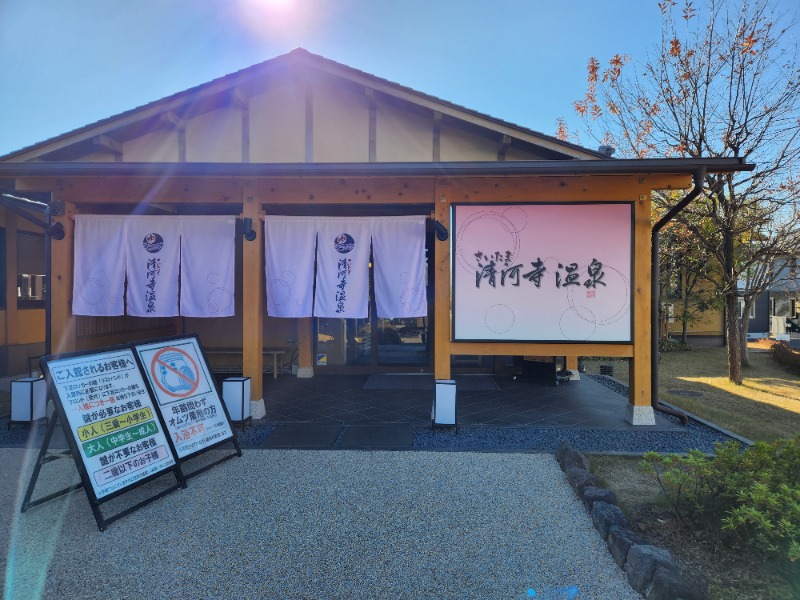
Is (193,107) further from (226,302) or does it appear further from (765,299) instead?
(765,299)

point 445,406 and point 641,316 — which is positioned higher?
point 641,316

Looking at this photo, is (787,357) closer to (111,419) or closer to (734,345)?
(734,345)

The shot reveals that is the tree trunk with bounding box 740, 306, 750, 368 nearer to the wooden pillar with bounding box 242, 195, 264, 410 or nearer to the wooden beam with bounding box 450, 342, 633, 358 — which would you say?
the wooden beam with bounding box 450, 342, 633, 358

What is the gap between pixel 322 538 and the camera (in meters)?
3.33

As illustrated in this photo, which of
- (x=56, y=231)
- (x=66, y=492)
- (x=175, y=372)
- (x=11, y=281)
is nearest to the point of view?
(x=66, y=492)

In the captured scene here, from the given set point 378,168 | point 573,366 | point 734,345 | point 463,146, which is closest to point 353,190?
point 378,168

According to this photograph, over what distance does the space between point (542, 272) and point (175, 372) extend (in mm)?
4970

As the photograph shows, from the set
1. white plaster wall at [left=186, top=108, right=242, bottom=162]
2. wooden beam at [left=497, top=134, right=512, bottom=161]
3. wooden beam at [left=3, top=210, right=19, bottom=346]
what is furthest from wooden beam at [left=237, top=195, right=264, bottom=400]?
wooden beam at [left=3, top=210, right=19, bottom=346]

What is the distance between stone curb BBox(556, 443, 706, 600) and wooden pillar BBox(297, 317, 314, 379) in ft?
21.4

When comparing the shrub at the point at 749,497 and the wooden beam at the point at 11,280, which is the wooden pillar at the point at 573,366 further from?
the wooden beam at the point at 11,280

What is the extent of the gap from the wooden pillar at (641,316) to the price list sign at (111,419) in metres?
6.04

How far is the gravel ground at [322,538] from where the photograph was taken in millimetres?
2814

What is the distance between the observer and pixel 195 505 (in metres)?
3.87

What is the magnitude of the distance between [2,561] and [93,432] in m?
0.98
